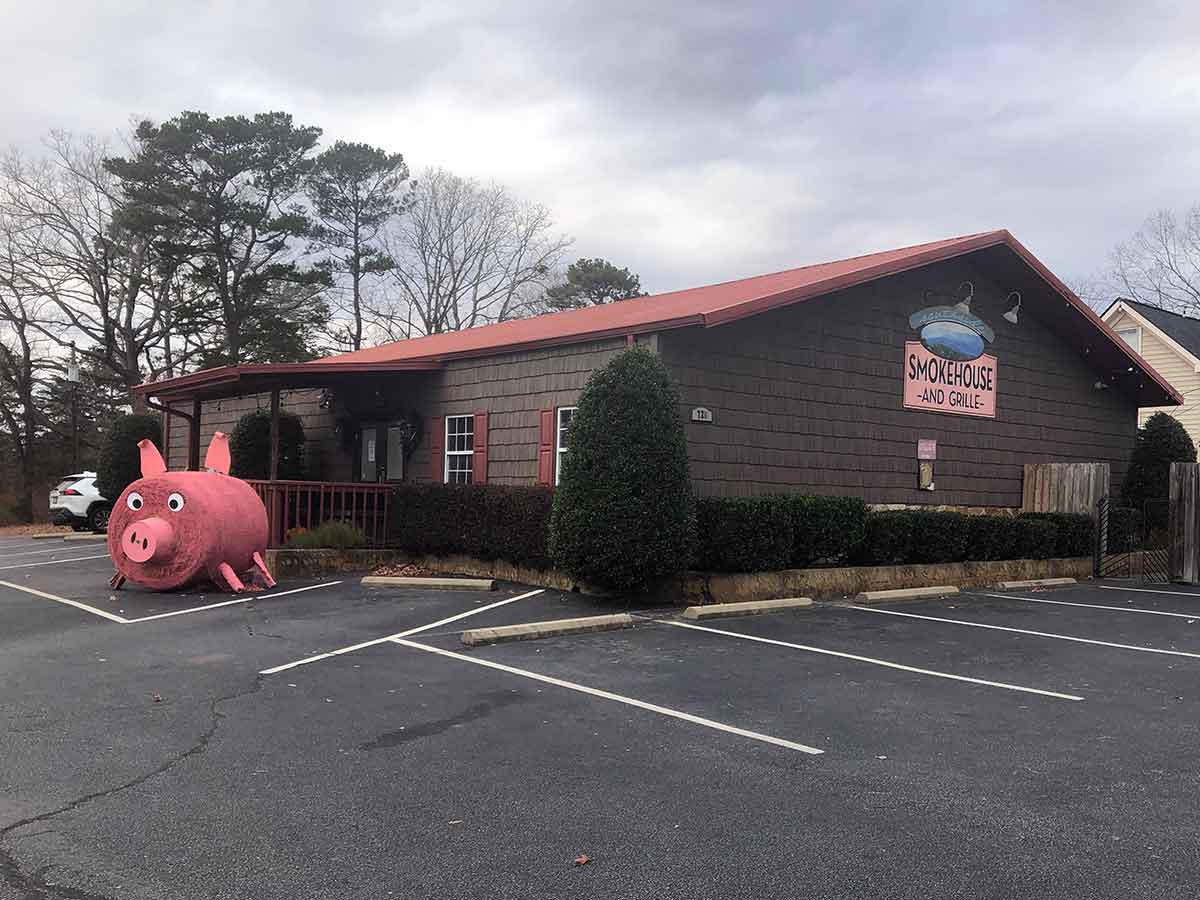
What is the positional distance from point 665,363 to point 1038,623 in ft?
17.0

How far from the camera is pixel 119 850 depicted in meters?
3.76

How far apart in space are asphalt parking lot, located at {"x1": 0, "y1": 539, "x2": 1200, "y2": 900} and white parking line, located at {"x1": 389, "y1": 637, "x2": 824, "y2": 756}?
30mm

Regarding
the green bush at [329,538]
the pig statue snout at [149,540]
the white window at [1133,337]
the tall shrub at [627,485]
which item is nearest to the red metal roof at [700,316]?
the tall shrub at [627,485]

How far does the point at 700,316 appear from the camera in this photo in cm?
1097

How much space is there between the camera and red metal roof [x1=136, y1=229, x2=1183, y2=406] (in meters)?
12.0

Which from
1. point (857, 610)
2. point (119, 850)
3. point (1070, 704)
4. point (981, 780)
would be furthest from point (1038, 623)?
point (119, 850)

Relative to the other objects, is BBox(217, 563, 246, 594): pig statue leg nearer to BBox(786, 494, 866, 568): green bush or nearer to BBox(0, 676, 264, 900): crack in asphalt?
BBox(0, 676, 264, 900): crack in asphalt

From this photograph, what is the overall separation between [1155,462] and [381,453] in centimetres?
1441

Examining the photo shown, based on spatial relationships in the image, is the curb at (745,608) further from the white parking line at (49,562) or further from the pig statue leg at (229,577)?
the white parking line at (49,562)

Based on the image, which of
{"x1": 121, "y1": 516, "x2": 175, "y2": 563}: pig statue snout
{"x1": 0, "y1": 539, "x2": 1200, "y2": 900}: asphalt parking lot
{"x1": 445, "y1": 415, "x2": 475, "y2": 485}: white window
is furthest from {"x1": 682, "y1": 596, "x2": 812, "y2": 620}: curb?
{"x1": 121, "y1": 516, "x2": 175, "y2": 563}: pig statue snout

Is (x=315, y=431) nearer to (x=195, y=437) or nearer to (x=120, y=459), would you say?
(x=195, y=437)

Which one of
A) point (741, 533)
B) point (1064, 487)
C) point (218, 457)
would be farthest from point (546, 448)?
point (1064, 487)

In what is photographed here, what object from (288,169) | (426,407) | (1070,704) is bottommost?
(1070,704)

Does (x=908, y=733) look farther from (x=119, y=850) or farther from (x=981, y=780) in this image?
(x=119, y=850)
